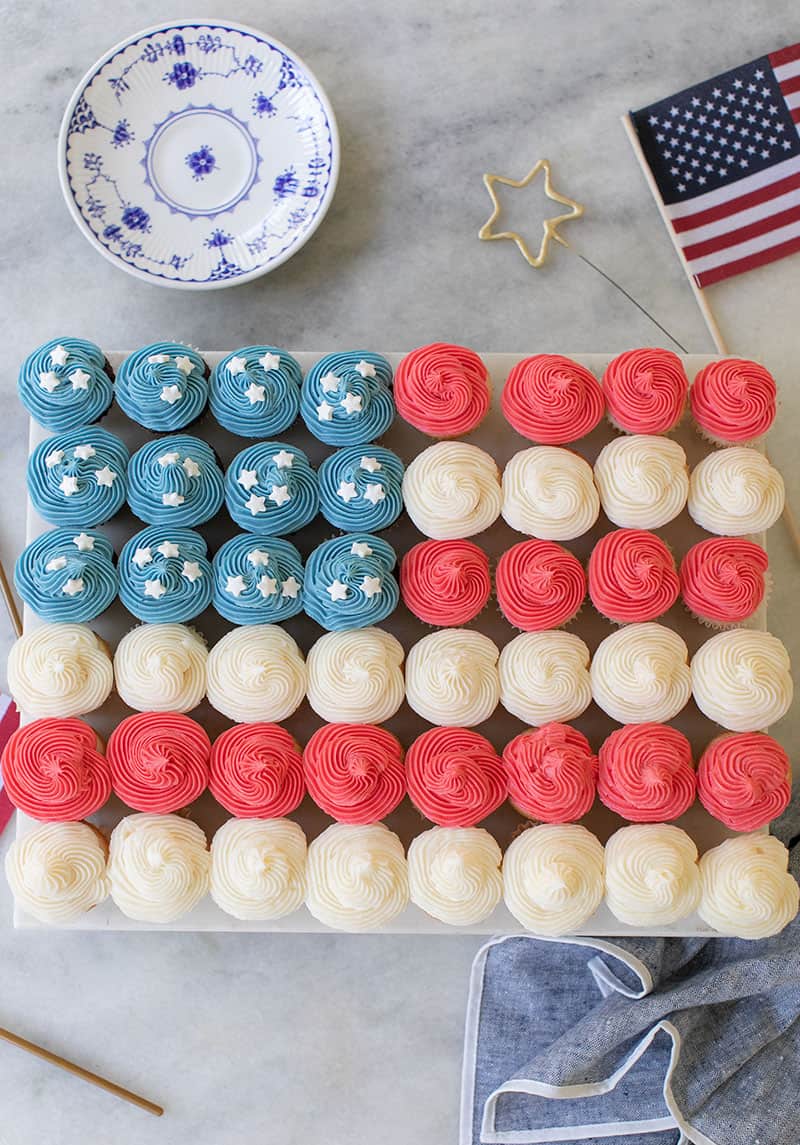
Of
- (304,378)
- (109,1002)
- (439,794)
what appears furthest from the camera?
(109,1002)

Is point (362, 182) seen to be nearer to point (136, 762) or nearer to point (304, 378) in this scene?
point (304, 378)

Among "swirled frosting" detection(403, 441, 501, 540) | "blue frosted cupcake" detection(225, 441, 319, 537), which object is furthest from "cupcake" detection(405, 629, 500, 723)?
"blue frosted cupcake" detection(225, 441, 319, 537)

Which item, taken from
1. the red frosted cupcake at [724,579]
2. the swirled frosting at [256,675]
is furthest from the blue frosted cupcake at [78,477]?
the red frosted cupcake at [724,579]

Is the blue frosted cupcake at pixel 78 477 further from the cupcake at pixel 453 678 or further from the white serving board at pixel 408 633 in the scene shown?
the cupcake at pixel 453 678

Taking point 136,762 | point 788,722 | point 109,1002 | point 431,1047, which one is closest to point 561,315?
point 788,722

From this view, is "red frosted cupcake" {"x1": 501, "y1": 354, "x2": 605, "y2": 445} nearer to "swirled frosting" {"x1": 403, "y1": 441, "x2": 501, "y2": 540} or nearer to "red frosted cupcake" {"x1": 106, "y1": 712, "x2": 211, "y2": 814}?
"swirled frosting" {"x1": 403, "y1": 441, "x2": 501, "y2": 540}

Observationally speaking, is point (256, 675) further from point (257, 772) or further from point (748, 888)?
point (748, 888)
